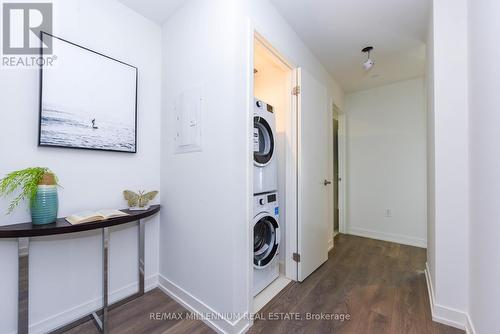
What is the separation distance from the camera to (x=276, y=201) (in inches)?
81.0

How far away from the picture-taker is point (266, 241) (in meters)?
2.03

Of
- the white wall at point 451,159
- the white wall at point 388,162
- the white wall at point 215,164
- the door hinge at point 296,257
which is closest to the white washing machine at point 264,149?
the white wall at point 215,164

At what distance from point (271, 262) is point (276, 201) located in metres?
0.57

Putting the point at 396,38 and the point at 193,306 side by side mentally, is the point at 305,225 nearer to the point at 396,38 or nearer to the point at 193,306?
the point at 193,306

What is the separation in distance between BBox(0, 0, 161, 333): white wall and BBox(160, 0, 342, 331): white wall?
8.8 inches

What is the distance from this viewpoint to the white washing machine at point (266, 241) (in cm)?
185

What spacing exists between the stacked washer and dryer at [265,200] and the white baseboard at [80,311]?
1005mm

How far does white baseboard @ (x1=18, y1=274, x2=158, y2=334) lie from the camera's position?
1339 millimetres

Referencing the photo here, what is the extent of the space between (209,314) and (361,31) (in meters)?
2.80

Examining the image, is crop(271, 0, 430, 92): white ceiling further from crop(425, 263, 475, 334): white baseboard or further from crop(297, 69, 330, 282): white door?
crop(425, 263, 475, 334): white baseboard

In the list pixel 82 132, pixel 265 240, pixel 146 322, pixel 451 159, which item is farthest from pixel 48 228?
pixel 451 159

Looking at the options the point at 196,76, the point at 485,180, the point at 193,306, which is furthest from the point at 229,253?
the point at 485,180

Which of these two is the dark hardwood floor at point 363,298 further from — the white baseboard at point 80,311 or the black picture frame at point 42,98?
the black picture frame at point 42,98

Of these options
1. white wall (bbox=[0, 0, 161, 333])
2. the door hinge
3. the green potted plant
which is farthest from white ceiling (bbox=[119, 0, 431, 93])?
the door hinge
